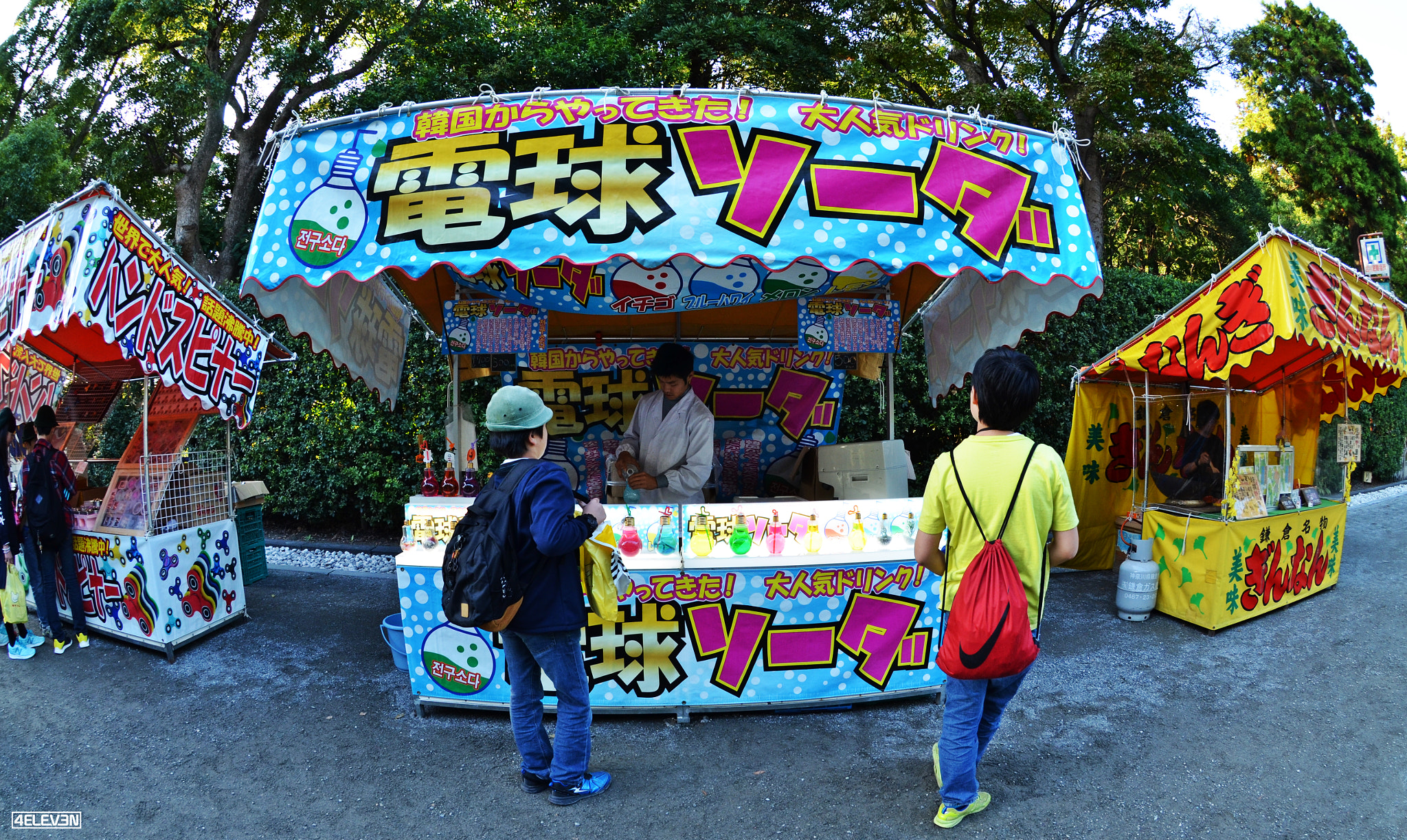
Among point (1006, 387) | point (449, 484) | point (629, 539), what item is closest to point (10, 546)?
point (449, 484)

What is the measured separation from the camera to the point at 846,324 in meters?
4.97

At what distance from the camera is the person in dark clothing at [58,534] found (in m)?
4.75

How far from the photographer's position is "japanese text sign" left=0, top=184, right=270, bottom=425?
4.03m

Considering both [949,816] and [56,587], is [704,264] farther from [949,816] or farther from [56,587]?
[56,587]

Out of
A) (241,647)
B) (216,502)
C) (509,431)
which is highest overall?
(509,431)

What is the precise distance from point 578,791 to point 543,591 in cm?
89

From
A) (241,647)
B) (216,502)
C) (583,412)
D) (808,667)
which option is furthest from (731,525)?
(216,502)

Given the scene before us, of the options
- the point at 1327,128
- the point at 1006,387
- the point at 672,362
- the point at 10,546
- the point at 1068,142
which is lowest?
the point at 10,546

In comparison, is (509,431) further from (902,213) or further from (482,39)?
(482,39)

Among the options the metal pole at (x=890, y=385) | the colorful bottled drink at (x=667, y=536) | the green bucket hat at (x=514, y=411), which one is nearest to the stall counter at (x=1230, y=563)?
the metal pole at (x=890, y=385)

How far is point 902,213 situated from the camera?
127 inches

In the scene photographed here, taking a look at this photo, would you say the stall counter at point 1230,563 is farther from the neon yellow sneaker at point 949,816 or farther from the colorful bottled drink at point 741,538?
the colorful bottled drink at point 741,538

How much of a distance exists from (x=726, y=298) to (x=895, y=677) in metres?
2.30

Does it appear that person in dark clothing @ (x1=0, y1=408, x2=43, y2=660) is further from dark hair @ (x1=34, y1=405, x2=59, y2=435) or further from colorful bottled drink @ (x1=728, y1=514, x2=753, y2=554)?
colorful bottled drink @ (x1=728, y1=514, x2=753, y2=554)
